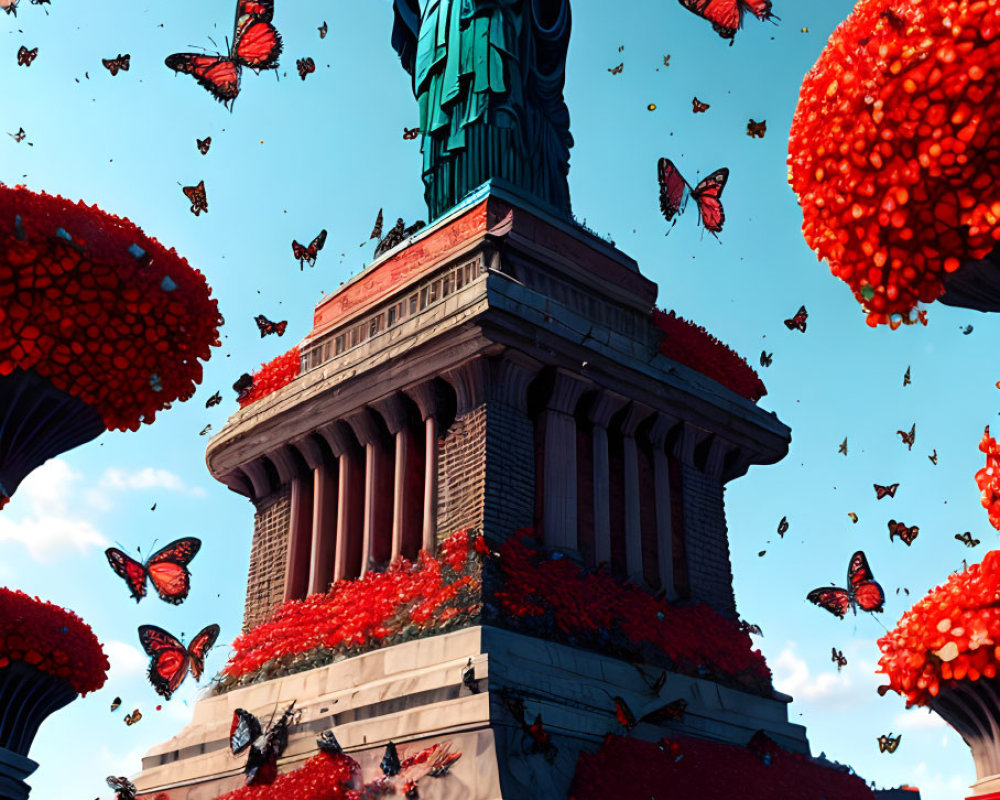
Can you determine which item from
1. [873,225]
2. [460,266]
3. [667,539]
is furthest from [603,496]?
[873,225]

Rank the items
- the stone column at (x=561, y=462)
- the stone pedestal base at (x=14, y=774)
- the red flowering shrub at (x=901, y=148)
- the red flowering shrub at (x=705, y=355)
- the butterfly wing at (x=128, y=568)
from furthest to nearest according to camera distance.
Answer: the red flowering shrub at (x=705, y=355) → the butterfly wing at (x=128, y=568) → the stone column at (x=561, y=462) → the stone pedestal base at (x=14, y=774) → the red flowering shrub at (x=901, y=148)

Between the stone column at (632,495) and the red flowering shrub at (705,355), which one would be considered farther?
the red flowering shrub at (705,355)

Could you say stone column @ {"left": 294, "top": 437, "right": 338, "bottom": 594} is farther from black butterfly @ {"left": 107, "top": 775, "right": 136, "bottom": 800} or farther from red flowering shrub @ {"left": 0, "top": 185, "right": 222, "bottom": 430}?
red flowering shrub @ {"left": 0, "top": 185, "right": 222, "bottom": 430}

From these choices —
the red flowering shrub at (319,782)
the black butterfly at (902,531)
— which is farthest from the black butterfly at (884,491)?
the red flowering shrub at (319,782)

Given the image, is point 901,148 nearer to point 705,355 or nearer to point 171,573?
point 705,355

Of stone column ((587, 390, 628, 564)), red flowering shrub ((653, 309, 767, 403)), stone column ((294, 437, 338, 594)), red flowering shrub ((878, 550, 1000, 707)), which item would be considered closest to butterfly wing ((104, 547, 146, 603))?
stone column ((294, 437, 338, 594))

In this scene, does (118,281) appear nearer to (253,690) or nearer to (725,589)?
(253,690)

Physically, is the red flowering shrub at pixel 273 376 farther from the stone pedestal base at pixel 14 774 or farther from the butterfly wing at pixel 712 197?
the stone pedestal base at pixel 14 774
